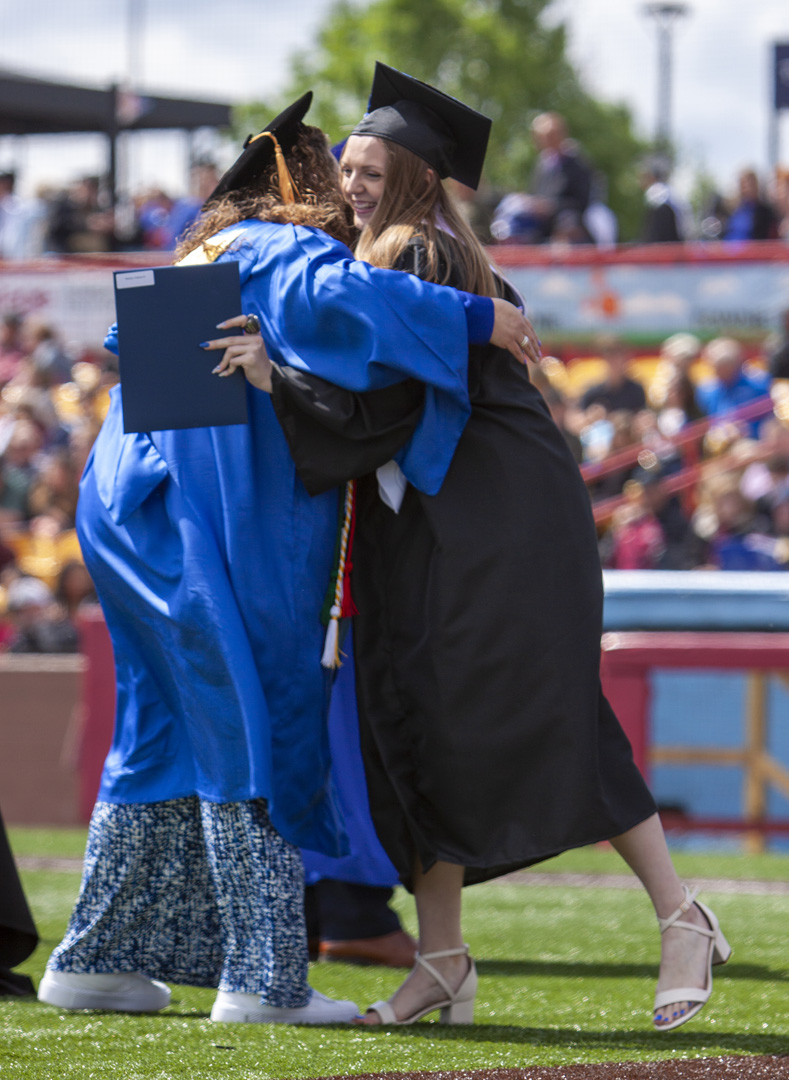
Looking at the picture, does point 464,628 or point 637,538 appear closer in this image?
point 464,628

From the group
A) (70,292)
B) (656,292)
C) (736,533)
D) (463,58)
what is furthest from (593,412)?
(463,58)

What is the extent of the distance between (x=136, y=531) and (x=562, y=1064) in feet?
4.43

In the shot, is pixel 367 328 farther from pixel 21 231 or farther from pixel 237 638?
pixel 21 231

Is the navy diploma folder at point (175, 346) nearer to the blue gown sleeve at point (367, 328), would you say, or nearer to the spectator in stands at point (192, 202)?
the blue gown sleeve at point (367, 328)

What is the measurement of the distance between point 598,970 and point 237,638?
1588mm

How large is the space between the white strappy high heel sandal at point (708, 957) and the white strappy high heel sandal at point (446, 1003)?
16.5 inches

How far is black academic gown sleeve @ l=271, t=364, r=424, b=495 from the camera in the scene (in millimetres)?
3098

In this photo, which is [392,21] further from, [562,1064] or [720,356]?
[562,1064]

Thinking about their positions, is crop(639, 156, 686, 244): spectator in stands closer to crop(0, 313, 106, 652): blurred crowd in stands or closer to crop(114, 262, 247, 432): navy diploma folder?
crop(0, 313, 106, 652): blurred crowd in stands

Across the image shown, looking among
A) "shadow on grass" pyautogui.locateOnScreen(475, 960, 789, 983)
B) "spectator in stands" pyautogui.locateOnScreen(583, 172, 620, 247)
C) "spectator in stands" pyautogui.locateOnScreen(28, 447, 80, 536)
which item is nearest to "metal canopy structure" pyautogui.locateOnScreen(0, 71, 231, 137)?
"spectator in stands" pyautogui.locateOnScreen(583, 172, 620, 247)

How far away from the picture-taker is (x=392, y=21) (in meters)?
32.7

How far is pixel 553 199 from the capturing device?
13180 mm

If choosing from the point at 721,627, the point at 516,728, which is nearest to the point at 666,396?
the point at 721,627

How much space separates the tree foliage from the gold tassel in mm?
28659
